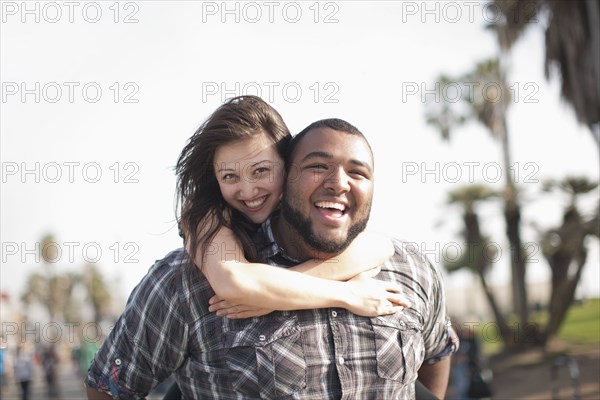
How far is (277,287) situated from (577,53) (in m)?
14.6

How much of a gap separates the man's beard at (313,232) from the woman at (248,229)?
0.08m

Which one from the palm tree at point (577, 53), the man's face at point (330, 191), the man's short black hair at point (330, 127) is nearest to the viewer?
the man's face at point (330, 191)

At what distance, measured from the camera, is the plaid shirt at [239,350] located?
2539mm

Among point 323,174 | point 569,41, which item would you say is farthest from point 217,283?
point 569,41

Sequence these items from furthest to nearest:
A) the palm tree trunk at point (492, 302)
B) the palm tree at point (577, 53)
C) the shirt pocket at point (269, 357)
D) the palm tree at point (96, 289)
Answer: the palm tree at point (96, 289) → the palm tree trunk at point (492, 302) → the palm tree at point (577, 53) → the shirt pocket at point (269, 357)

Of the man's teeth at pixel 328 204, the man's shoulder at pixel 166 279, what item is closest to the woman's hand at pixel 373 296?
the man's teeth at pixel 328 204

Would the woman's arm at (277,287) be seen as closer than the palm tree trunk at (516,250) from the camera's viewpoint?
Yes

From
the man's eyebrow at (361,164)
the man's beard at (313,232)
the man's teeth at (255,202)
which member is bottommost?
the man's beard at (313,232)

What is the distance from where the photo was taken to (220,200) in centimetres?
305

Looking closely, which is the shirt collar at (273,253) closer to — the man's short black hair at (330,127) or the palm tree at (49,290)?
the man's short black hair at (330,127)

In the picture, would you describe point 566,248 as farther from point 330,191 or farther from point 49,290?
point 49,290

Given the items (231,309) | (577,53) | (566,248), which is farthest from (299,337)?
(566,248)

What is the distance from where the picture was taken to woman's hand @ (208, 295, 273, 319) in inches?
102

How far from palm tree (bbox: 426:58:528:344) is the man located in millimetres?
18055
